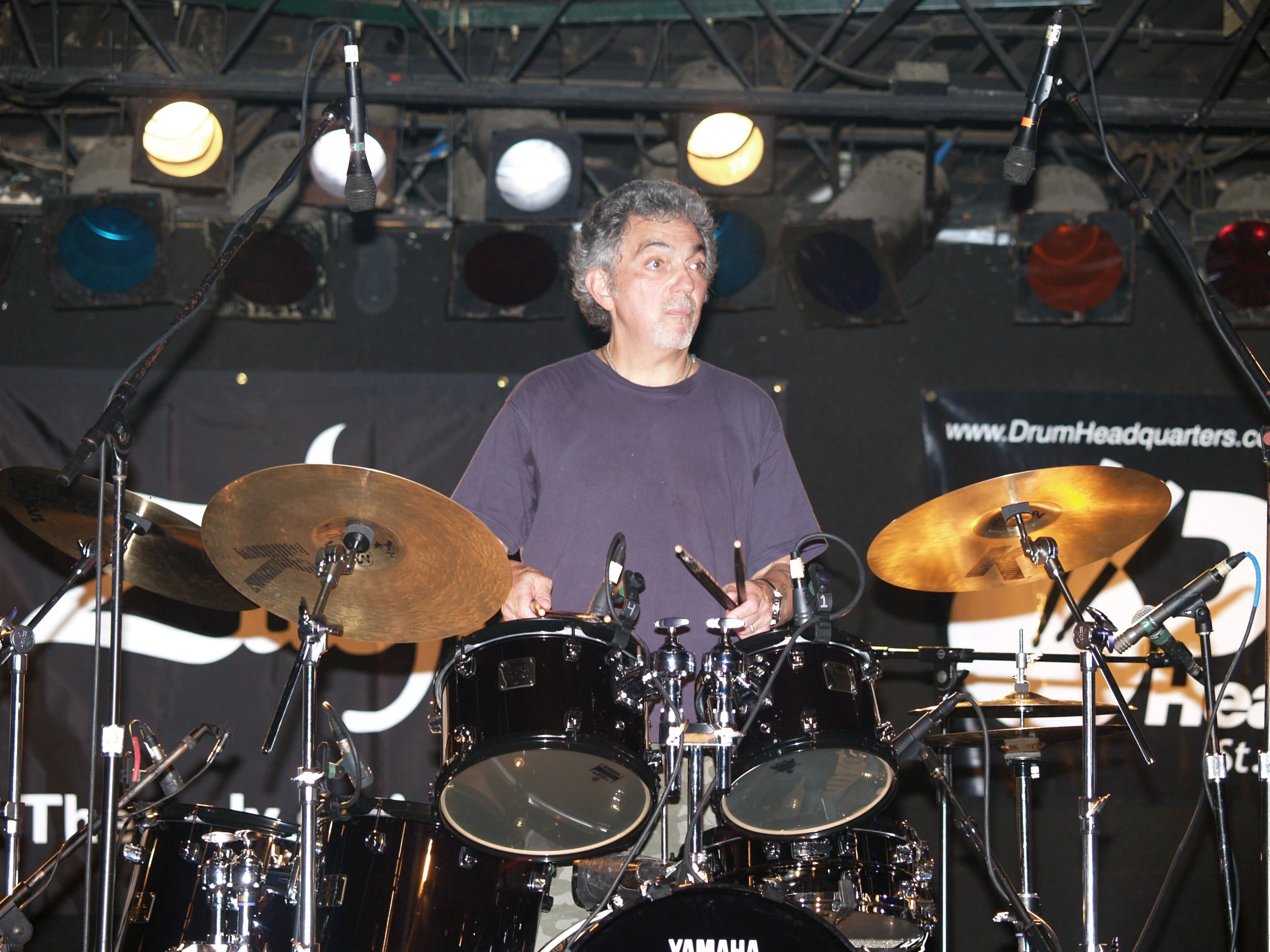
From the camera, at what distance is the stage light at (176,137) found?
4.40 metres

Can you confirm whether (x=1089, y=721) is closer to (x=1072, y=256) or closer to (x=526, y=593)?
(x=526, y=593)

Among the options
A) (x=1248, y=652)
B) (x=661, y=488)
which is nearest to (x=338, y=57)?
(x=661, y=488)

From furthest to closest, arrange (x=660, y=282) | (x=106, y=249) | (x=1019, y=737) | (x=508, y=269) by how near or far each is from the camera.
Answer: (x=508, y=269) < (x=106, y=249) < (x=1019, y=737) < (x=660, y=282)

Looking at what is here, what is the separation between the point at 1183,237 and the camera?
502 centimetres

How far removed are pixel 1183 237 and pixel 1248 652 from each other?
1.74 meters

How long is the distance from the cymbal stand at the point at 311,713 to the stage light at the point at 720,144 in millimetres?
2538

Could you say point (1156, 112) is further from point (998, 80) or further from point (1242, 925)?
point (1242, 925)

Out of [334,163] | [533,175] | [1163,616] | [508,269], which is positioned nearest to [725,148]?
[533,175]

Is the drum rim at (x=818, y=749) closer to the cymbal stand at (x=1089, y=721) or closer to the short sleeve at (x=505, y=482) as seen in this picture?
the cymbal stand at (x=1089, y=721)

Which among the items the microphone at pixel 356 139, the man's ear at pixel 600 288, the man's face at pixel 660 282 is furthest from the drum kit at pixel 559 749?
the man's ear at pixel 600 288

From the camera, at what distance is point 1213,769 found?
2.70m

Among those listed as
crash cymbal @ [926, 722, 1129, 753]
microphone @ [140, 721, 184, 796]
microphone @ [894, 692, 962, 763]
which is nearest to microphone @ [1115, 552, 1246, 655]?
microphone @ [894, 692, 962, 763]

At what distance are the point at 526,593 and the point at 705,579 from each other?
57 cm

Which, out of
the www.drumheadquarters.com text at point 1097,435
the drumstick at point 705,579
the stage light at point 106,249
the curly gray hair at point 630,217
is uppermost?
the stage light at point 106,249
